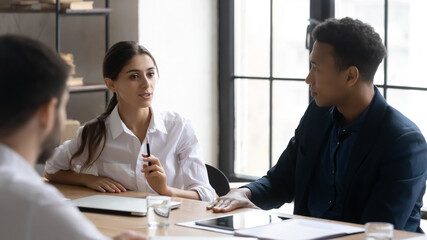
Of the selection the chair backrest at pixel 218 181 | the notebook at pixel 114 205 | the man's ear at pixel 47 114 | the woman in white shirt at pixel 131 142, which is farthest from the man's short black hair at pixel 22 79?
the chair backrest at pixel 218 181

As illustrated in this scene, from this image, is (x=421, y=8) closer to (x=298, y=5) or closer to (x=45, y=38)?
(x=298, y=5)

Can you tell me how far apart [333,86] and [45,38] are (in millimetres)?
2212

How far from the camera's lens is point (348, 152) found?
9.53ft

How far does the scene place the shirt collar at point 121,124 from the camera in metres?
3.31

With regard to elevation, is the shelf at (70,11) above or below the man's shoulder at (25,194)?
above

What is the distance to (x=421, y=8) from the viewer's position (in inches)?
151

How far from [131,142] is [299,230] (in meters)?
1.15

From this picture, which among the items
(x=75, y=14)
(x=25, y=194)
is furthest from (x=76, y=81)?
(x=25, y=194)

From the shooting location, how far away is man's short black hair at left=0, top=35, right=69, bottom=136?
5.26ft

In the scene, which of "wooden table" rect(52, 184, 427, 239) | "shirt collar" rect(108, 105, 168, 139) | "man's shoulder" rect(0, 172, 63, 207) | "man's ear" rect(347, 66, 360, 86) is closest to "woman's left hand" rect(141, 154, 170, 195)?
"wooden table" rect(52, 184, 427, 239)

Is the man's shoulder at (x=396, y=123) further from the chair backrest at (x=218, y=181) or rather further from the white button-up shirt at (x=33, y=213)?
the white button-up shirt at (x=33, y=213)

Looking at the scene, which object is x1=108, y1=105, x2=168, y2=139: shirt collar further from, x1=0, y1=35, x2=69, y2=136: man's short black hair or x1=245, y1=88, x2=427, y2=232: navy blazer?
x1=0, y1=35, x2=69, y2=136: man's short black hair

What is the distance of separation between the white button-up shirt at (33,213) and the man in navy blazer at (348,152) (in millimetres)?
1128

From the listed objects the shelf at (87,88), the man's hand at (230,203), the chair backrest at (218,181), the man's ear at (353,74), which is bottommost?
the chair backrest at (218,181)
